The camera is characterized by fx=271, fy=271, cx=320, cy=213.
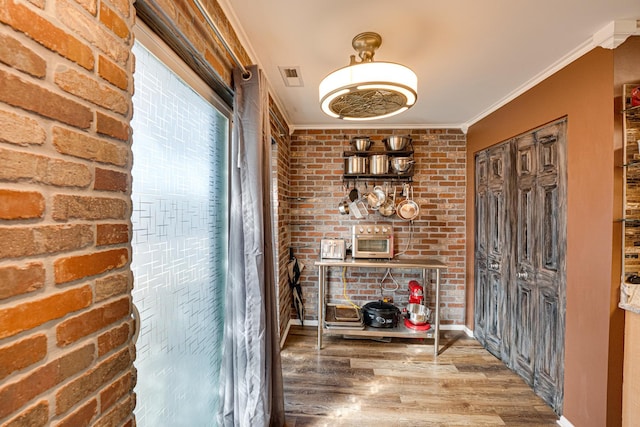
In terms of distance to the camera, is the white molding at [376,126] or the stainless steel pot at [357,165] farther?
the white molding at [376,126]

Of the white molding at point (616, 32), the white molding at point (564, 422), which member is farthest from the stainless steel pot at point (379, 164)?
the white molding at point (564, 422)

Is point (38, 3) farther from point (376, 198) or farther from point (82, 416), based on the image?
point (376, 198)

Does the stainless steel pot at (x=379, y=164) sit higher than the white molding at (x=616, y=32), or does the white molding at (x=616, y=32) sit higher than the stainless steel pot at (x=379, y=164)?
the white molding at (x=616, y=32)

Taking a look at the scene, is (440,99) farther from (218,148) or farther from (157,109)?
(157,109)

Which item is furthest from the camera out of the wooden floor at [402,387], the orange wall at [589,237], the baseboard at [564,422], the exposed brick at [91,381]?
the wooden floor at [402,387]

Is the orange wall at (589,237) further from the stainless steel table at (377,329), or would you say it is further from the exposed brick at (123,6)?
the exposed brick at (123,6)

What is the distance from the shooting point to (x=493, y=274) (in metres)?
2.73

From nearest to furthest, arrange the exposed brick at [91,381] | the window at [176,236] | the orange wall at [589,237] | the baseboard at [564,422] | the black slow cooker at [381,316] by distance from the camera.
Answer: the exposed brick at [91,381], the window at [176,236], the orange wall at [589,237], the baseboard at [564,422], the black slow cooker at [381,316]

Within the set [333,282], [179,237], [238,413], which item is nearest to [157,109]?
[179,237]

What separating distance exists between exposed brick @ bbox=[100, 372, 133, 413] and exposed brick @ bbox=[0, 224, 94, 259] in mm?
379

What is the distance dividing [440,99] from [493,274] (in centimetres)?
180

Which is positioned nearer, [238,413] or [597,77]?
[238,413]

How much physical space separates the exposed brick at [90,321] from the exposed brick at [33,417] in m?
0.11

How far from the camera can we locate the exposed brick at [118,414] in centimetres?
68
